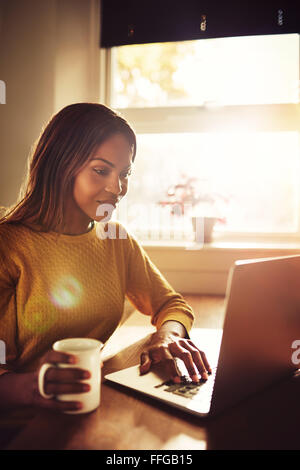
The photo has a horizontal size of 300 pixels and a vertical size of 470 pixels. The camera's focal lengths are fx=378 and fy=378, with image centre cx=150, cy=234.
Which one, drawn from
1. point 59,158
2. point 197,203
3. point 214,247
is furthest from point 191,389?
point 197,203

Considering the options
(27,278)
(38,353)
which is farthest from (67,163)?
(38,353)

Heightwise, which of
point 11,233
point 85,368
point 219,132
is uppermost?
point 219,132

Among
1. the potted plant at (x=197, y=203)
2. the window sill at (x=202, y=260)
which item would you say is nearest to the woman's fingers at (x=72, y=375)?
the window sill at (x=202, y=260)

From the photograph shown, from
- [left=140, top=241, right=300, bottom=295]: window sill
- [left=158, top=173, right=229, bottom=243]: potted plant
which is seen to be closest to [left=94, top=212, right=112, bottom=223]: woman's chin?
[left=140, top=241, right=300, bottom=295]: window sill

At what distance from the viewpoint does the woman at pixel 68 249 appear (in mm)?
961

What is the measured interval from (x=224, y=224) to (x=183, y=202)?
0.86 ft

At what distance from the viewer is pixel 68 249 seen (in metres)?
1.07

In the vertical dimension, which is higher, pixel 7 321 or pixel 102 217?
pixel 102 217

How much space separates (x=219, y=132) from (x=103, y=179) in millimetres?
1302

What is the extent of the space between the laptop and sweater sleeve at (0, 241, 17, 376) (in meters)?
0.32

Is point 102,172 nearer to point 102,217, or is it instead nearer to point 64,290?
point 102,217

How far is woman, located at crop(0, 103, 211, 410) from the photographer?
3.15 ft

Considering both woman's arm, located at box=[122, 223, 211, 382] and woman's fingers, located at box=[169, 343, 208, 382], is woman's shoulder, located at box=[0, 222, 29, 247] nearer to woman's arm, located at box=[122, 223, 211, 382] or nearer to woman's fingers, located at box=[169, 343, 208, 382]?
woman's arm, located at box=[122, 223, 211, 382]
